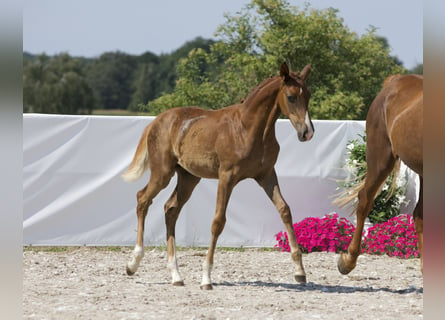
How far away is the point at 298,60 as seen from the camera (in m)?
16.6

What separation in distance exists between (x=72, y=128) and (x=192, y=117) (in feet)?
9.51

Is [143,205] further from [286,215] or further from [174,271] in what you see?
[286,215]

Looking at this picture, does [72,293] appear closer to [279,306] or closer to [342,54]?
[279,306]

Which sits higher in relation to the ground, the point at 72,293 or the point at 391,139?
the point at 391,139

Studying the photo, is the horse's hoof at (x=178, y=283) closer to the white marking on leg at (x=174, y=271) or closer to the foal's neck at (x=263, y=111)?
the white marking on leg at (x=174, y=271)

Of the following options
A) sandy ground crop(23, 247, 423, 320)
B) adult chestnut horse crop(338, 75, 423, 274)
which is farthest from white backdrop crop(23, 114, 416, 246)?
adult chestnut horse crop(338, 75, 423, 274)

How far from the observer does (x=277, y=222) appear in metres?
8.64

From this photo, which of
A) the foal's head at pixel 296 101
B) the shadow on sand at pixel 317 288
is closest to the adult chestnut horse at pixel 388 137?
the shadow on sand at pixel 317 288

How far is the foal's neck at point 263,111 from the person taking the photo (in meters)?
5.59

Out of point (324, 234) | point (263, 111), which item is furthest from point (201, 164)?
point (324, 234)

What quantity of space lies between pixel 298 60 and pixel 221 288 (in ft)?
38.3

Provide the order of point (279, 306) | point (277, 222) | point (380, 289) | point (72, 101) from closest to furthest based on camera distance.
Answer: point (279, 306)
point (380, 289)
point (277, 222)
point (72, 101)

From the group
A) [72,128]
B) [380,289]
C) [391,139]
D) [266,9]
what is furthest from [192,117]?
[266,9]

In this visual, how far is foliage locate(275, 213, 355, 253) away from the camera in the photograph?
7.97 meters
